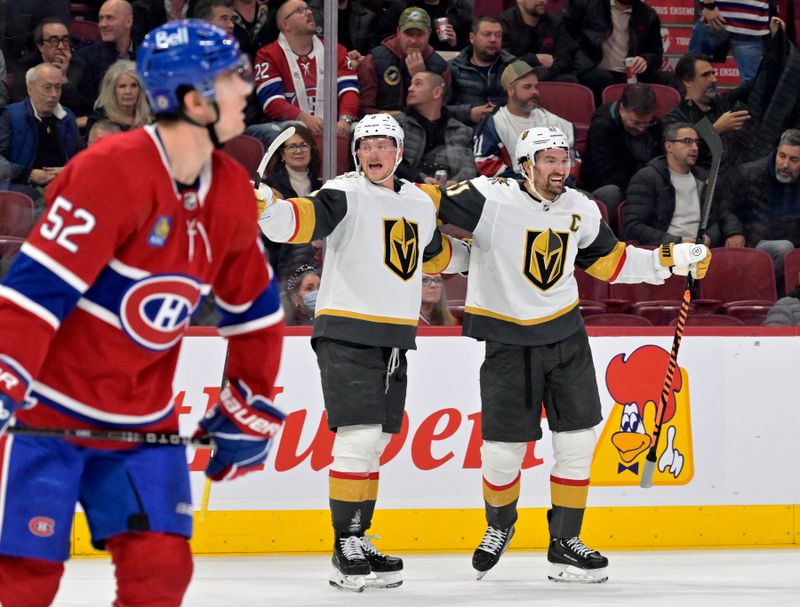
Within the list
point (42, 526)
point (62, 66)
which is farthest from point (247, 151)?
point (42, 526)

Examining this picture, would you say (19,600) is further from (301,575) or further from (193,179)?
(301,575)

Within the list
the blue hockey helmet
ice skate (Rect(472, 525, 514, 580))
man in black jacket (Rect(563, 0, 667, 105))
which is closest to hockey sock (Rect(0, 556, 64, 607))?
the blue hockey helmet

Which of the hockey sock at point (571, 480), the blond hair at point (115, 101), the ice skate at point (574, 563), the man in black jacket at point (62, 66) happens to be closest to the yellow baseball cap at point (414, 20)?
the blond hair at point (115, 101)

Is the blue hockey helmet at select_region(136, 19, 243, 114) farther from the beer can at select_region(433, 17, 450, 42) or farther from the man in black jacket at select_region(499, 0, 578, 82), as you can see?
the man in black jacket at select_region(499, 0, 578, 82)

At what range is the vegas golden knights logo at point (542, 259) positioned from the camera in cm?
451

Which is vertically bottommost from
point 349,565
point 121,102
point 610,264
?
point 349,565

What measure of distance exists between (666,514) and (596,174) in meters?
1.76

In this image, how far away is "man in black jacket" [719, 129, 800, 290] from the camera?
5.76m

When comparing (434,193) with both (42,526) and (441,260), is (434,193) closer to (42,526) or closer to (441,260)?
(441,260)

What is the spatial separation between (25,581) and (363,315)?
2.25m

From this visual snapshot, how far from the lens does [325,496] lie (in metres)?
4.94

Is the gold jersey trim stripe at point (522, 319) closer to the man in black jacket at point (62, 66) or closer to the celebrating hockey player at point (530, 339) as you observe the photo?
the celebrating hockey player at point (530, 339)

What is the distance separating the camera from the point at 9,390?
2.04 m

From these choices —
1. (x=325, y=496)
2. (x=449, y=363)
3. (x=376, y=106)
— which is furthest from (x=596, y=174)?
(x=325, y=496)
